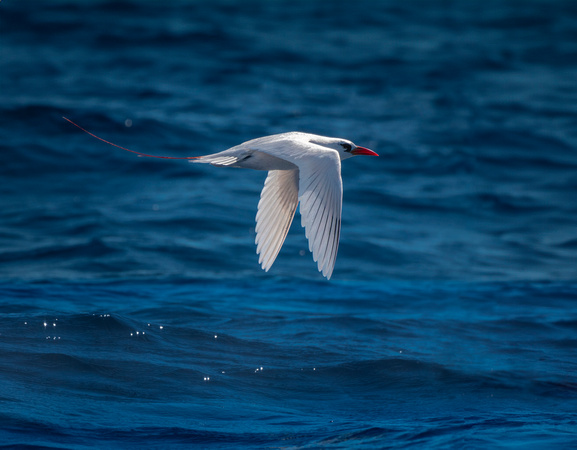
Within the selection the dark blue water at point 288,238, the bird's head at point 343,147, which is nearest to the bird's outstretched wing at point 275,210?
the bird's head at point 343,147

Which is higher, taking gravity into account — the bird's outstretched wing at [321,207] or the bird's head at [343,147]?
the bird's head at [343,147]

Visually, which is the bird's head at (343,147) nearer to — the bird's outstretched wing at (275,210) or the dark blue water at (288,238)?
the bird's outstretched wing at (275,210)

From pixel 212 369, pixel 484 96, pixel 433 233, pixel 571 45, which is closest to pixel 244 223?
pixel 433 233

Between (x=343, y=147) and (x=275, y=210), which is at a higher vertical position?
(x=343, y=147)

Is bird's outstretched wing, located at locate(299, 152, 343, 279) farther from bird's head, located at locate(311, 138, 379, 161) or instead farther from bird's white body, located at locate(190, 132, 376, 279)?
bird's head, located at locate(311, 138, 379, 161)

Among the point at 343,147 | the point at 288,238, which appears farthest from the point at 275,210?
the point at 288,238

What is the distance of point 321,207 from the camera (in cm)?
534

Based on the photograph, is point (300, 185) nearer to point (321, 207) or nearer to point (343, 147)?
point (321, 207)

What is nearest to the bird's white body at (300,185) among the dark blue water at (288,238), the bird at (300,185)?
the bird at (300,185)

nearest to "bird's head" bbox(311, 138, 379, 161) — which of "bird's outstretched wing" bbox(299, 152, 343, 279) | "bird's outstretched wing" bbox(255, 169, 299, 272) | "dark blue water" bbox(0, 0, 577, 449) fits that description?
"bird's outstretched wing" bbox(255, 169, 299, 272)

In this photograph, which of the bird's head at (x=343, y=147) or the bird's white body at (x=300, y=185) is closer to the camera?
the bird's white body at (x=300, y=185)

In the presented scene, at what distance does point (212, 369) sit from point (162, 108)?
1007 cm

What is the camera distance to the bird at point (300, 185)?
5.29 metres

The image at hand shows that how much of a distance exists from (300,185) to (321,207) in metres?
0.23
